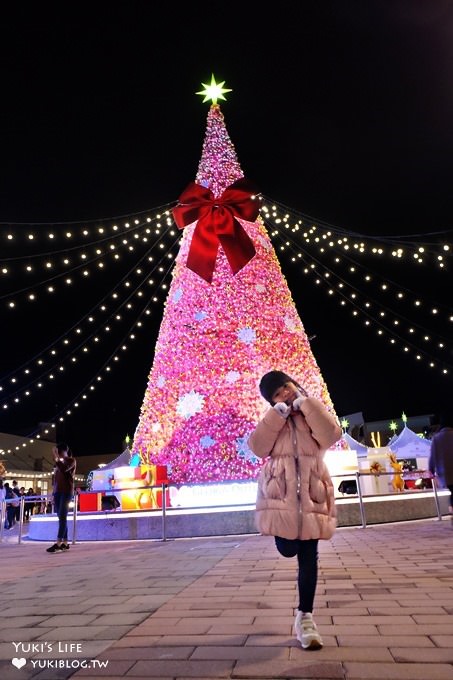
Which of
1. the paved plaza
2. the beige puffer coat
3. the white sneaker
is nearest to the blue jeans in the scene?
the paved plaza

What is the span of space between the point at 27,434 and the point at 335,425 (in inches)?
1372

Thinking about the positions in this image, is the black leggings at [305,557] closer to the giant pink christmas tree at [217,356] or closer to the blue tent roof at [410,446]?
the giant pink christmas tree at [217,356]

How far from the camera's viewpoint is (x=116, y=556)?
6273 mm

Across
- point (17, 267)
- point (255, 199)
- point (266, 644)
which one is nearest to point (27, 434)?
point (17, 267)

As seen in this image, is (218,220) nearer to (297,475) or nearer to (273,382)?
(273,382)

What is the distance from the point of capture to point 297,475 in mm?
2613

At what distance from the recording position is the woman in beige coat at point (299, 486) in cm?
249

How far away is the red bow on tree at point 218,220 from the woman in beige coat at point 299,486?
24.8 ft

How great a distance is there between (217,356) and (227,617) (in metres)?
6.96

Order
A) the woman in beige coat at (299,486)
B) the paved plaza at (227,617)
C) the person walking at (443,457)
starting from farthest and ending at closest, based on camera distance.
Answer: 1. the person walking at (443,457)
2. the woman in beige coat at (299,486)
3. the paved plaza at (227,617)

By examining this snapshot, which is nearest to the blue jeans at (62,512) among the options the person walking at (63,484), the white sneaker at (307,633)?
the person walking at (63,484)

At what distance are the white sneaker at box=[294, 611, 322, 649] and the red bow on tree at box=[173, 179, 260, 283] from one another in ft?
Result: 26.6

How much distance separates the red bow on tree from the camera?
33.2 ft

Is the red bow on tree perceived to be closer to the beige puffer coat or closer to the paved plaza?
the paved plaza
